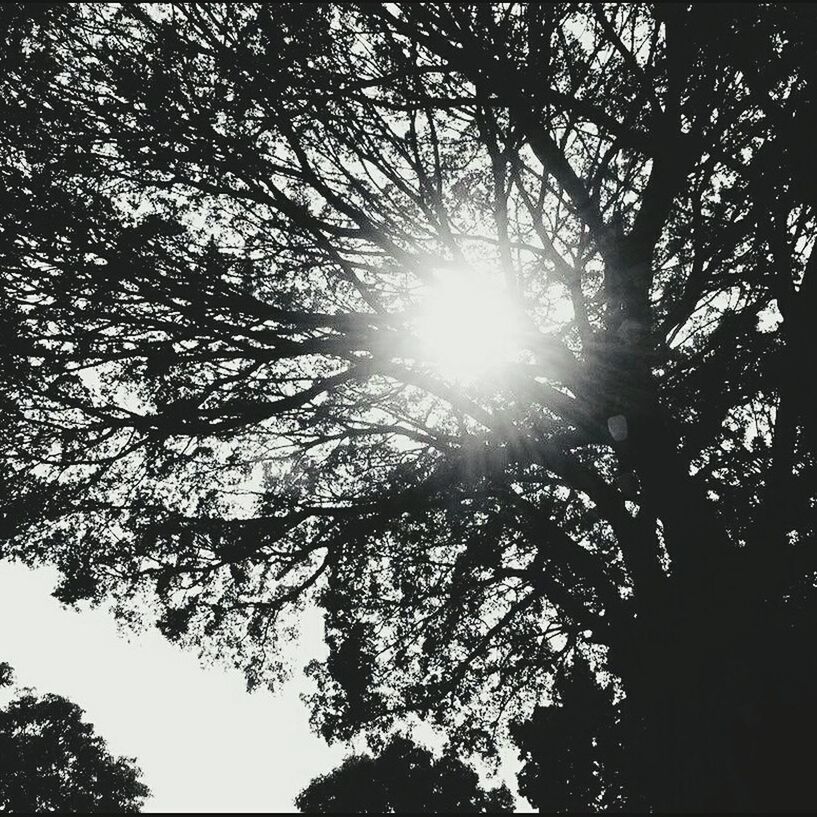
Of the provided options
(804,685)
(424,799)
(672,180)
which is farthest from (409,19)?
(424,799)

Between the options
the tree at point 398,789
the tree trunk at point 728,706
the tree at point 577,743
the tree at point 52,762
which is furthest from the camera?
the tree at point 52,762

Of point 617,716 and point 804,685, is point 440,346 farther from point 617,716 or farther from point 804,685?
point 617,716

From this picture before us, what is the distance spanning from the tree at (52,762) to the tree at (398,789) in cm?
1236

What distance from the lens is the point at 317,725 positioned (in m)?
8.35

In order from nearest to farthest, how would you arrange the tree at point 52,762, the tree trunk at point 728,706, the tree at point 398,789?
1. the tree trunk at point 728,706
2. the tree at point 398,789
3. the tree at point 52,762

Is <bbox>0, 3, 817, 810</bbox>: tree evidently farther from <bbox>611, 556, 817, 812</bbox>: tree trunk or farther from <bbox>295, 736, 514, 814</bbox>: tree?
<bbox>295, 736, 514, 814</bbox>: tree

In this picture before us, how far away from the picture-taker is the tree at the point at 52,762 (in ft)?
93.4

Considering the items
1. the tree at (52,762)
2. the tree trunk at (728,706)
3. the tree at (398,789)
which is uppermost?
the tree at (52,762)

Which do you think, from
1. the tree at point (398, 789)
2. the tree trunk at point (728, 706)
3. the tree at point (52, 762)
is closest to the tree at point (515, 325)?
the tree trunk at point (728, 706)

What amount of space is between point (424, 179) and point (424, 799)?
2678cm

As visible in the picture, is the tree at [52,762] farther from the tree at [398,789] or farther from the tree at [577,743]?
the tree at [577,743]

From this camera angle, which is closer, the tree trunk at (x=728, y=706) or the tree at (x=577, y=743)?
the tree trunk at (x=728, y=706)

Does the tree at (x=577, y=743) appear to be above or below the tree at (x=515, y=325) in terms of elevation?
below

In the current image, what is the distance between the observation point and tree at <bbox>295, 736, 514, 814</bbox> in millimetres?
21984
